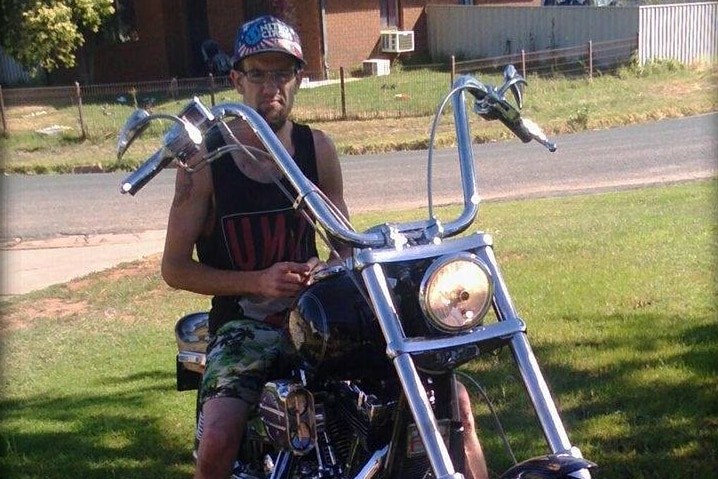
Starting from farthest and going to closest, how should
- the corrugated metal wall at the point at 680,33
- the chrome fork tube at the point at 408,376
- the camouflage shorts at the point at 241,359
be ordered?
the corrugated metal wall at the point at 680,33, the camouflage shorts at the point at 241,359, the chrome fork tube at the point at 408,376

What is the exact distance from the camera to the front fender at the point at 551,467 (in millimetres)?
2395

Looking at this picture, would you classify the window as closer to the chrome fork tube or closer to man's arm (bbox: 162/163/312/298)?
man's arm (bbox: 162/163/312/298)

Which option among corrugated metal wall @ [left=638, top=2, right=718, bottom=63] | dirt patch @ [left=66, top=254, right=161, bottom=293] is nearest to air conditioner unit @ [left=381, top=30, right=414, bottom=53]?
corrugated metal wall @ [left=638, top=2, right=718, bottom=63]

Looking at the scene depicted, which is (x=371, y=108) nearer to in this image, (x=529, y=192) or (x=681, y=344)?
(x=529, y=192)

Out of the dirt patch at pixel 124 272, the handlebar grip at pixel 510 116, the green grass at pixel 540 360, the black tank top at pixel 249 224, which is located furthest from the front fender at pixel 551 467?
the dirt patch at pixel 124 272

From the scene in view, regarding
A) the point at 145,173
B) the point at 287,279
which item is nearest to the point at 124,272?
the point at 287,279

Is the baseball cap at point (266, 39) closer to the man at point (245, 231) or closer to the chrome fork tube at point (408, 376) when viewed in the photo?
the man at point (245, 231)

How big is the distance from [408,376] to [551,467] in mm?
399

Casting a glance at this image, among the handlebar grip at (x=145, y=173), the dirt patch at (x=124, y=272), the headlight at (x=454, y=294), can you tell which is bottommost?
the dirt patch at (x=124, y=272)

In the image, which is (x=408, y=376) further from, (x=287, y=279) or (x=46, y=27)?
(x=46, y=27)

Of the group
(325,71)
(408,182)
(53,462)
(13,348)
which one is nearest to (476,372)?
(53,462)

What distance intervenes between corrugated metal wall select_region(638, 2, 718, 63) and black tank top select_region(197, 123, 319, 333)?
74.9 ft

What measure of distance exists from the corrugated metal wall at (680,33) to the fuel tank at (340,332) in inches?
925

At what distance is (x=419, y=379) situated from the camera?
8.12 ft
